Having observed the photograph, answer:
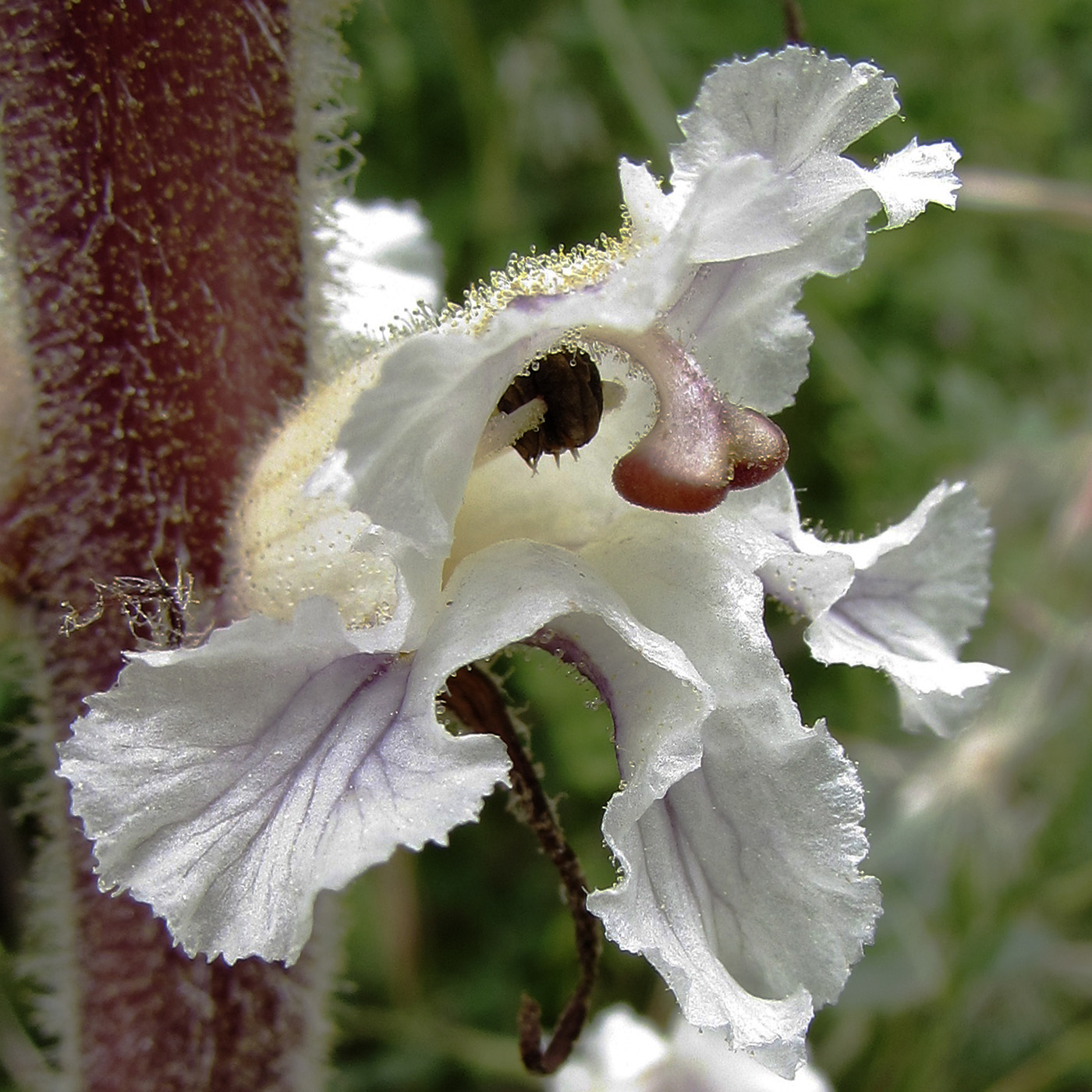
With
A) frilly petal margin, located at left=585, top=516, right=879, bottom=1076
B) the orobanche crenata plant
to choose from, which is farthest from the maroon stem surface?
frilly petal margin, located at left=585, top=516, right=879, bottom=1076

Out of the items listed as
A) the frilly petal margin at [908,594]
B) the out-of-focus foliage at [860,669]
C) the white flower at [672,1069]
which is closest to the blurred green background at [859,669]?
the out-of-focus foliage at [860,669]

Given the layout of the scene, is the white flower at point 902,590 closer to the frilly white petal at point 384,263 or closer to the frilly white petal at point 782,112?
the frilly white petal at point 782,112

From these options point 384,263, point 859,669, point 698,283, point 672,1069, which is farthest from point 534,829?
point 859,669

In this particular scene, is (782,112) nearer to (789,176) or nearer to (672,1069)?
(789,176)

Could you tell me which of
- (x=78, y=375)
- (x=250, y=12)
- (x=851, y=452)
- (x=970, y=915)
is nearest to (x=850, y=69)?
(x=250, y=12)

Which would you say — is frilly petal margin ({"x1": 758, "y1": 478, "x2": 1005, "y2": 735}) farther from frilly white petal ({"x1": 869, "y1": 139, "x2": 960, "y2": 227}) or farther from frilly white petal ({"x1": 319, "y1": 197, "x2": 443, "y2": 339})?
frilly white petal ({"x1": 319, "y1": 197, "x2": 443, "y2": 339})
